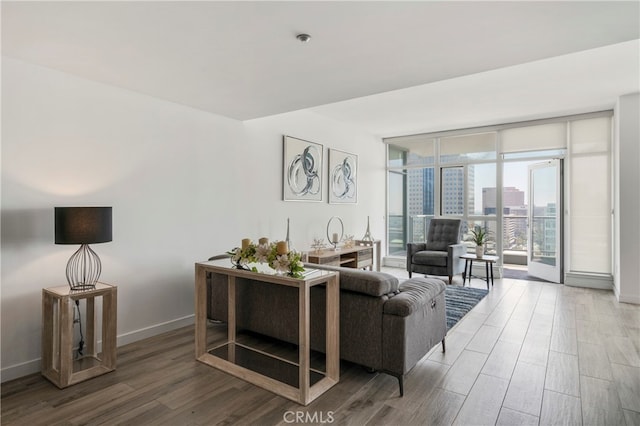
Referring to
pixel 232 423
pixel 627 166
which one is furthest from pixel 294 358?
pixel 627 166

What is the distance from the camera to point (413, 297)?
2.36 m

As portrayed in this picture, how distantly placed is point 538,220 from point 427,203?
1.87 metres

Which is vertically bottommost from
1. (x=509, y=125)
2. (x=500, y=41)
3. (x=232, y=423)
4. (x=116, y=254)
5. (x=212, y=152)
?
(x=232, y=423)

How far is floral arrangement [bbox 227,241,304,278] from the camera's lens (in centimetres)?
238

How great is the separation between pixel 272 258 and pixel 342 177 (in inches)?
140

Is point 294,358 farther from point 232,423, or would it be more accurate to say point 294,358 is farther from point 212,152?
point 212,152

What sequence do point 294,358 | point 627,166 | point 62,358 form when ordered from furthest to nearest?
point 627,166 → point 294,358 → point 62,358

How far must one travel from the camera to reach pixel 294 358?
9.16 ft

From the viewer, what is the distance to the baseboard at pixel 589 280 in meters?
5.15

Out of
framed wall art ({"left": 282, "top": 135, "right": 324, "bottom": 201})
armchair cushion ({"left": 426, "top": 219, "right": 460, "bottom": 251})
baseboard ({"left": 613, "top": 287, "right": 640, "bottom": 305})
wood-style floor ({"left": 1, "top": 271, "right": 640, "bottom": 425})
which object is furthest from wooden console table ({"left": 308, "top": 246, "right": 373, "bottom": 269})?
baseboard ({"left": 613, "top": 287, "right": 640, "bottom": 305})

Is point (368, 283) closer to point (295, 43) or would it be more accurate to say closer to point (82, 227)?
point (295, 43)

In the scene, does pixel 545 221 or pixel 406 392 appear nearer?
pixel 406 392
